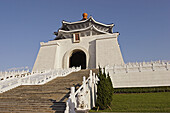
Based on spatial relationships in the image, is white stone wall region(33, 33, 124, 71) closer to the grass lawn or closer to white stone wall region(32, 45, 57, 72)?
white stone wall region(32, 45, 57, 72)

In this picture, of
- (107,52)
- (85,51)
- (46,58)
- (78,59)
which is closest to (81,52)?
A: (78,59)

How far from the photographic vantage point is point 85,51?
21766mm

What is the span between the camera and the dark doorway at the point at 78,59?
23328 mm

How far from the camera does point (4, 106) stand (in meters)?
6.20

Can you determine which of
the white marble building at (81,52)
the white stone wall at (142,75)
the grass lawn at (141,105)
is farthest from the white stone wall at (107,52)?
the grass lawn at (141,105)

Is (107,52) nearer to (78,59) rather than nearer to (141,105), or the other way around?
(78,59)

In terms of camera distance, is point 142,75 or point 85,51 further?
point 85,51

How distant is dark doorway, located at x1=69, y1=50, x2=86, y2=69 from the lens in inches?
918

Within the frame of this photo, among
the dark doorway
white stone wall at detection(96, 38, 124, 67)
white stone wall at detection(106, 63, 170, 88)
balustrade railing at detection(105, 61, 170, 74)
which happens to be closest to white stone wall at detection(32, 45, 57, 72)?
the dark doorway

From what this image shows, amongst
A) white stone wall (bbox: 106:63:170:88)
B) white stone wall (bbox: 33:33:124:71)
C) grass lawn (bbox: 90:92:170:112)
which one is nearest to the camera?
grass lawn (bbox: 90:92:170:112)

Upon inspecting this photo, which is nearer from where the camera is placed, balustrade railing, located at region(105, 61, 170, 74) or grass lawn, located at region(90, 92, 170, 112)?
grass lawn, located at region(90, 92, 170, 112)

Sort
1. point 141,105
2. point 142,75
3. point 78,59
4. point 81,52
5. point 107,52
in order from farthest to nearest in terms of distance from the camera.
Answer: point 78,59 → point 81,52 → point 107,52 → point 142,75 → point 141,105

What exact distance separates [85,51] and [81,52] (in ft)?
6.60

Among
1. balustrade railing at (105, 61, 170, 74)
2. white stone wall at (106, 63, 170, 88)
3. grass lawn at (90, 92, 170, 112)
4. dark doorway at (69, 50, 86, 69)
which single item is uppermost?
dark doorway at (69, 50, 86, 69)
